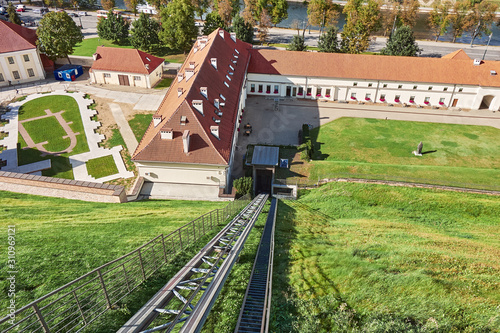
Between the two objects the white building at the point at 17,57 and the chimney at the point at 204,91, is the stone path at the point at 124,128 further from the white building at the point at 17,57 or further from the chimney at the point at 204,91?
the white building at the point at 17,57

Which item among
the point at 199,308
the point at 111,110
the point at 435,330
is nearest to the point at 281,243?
the point at 435,330

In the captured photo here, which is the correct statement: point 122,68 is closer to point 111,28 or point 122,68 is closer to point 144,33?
point 144,33

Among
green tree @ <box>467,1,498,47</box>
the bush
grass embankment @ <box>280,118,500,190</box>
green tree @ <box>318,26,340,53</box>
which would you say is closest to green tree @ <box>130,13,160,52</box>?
green tree @ <box>318,26,340,53</box>

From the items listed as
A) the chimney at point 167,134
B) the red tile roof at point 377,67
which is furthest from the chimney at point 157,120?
the red tile roof at point 377,67

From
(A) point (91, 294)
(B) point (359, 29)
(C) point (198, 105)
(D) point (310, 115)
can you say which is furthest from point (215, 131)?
(B) point (359, 29)

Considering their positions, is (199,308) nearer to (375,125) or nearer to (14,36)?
(375,125)
